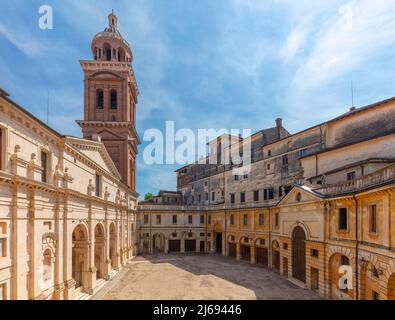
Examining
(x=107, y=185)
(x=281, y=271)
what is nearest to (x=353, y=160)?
(x=281, y=271)

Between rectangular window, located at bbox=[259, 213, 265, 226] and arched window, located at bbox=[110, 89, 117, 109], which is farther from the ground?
arched window, located at bbox=[110, 89, 117, 109]

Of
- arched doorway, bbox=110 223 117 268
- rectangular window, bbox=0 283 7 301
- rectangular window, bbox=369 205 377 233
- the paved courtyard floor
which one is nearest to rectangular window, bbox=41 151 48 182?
rectangular window, bbox=0 283 7 301

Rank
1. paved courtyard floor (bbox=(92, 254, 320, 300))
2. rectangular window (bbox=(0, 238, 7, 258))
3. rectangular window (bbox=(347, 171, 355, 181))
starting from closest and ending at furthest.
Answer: rectangular window (bbox=(0, 238, 7, 258)) < paved courtyard floor (bbox=(92, 254, 320, 300)) < rectangular window (bbox=(347, 171, 355, 181))

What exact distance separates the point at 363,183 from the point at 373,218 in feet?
7.15

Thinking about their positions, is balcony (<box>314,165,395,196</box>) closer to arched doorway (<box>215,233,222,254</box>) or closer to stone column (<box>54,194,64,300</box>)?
stone column (<box>54,194,64,300</box>)

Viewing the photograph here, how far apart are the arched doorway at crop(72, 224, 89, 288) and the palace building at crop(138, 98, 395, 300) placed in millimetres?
18328

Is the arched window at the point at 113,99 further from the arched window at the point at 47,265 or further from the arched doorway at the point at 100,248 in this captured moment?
the arched window at the point at 47,265

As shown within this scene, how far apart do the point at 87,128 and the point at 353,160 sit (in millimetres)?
33843

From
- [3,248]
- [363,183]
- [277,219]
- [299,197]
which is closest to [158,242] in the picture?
[277,219]

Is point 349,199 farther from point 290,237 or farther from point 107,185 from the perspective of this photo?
point 107,185

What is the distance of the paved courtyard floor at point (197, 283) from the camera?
19.8m

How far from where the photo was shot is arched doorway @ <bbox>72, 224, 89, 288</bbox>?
63.9 feet
